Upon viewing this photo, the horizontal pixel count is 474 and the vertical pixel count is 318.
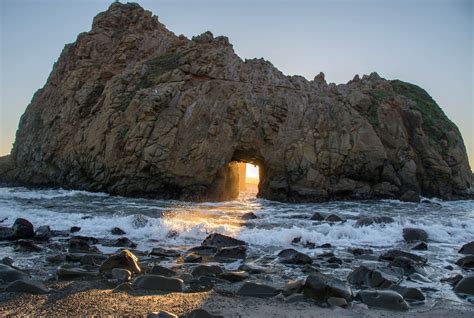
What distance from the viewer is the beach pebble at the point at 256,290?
762 cm

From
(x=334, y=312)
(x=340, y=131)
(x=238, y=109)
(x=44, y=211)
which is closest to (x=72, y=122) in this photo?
(x=238, y=109)

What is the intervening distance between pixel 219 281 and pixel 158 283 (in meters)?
1.36

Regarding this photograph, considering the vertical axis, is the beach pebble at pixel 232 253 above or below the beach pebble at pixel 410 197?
below

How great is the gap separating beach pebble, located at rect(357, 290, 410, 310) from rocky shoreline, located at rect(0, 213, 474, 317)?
0.7 inches

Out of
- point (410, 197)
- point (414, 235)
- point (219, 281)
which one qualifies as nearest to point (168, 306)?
point (219, 281)

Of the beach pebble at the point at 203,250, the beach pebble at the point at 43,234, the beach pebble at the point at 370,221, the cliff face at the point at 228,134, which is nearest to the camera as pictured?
the beach pebble at the point at 203,250

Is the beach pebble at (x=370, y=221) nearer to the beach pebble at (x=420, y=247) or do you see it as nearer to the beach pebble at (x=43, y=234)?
the beach pebble at (x=420, y=247)

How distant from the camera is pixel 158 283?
7.84m

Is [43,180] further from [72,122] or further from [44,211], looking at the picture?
[44,211]

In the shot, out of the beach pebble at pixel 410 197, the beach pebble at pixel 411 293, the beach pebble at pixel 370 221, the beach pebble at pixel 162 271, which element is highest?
the beach pebble at pixel 410 197

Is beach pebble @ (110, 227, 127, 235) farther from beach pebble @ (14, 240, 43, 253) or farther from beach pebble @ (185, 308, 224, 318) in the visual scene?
beach pebble @ (185, 308, 224, 318)

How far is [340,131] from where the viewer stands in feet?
114

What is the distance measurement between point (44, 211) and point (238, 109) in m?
18.6

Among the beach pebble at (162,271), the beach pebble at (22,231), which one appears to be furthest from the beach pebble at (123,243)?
the beach pebble at (162,271)
